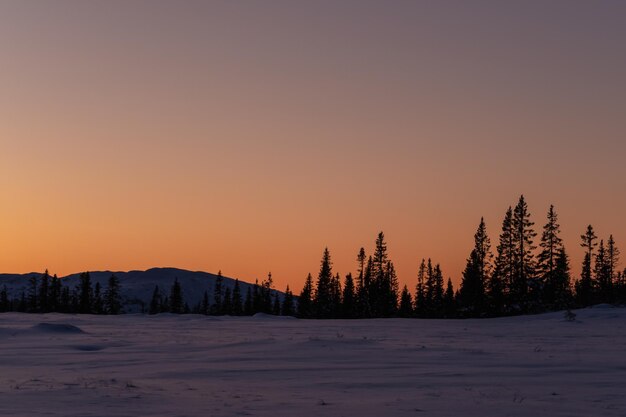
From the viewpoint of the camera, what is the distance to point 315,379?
1289cm

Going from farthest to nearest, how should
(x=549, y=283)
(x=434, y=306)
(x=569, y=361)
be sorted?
(x=434, y=306) → (x=549, y=283) → (x=569, y=361)

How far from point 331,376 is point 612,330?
2079 cm

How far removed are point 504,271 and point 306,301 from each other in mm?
44280

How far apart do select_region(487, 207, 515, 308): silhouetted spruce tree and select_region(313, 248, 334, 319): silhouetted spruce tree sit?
2697 cm

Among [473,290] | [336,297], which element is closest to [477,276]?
[473,290]

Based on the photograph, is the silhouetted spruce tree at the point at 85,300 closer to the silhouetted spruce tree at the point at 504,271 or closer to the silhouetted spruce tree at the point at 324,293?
the silhouetted spruce tree at the point at 324,293

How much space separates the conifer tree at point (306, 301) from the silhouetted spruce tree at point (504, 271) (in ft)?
102

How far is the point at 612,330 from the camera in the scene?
96.9ft

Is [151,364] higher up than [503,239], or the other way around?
[503,239]

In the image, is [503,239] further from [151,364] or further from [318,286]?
[151,364]

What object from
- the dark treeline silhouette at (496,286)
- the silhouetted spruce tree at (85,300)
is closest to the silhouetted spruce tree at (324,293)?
the dark treeline silhouette at (496,286)

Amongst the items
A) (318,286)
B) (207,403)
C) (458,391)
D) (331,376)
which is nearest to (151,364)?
(331,376)

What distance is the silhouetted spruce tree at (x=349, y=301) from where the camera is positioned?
90625 millimetres

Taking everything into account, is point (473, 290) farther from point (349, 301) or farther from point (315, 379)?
point (315, 379)
